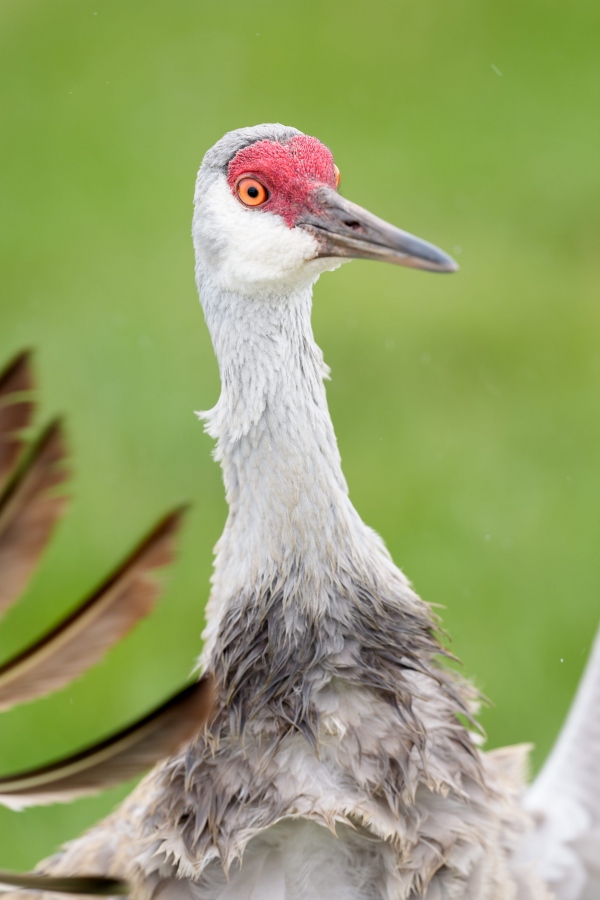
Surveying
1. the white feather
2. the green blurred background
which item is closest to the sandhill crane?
the white feather

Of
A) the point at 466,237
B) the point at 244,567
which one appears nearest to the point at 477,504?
the point at 466,237

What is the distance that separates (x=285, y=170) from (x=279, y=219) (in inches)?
2.4

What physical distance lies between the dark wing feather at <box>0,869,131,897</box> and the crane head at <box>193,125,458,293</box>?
80cm

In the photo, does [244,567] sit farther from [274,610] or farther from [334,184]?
[334,184]

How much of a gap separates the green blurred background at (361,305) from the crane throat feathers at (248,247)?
1.60 m

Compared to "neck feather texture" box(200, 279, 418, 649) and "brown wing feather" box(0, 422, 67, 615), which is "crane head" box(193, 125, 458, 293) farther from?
"brown wing feather" box(0, 422, 67, 615)

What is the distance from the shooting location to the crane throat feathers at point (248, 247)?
1661mm

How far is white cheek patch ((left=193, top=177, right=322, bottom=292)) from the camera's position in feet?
5.45

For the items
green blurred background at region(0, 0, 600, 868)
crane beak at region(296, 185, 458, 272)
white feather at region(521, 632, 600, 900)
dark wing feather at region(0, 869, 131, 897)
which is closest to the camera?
dark wing feather at region(0, 869, 131, 897)

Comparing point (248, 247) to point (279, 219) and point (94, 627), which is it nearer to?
point (279, 219)

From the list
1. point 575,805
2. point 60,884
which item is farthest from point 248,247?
point 575,805

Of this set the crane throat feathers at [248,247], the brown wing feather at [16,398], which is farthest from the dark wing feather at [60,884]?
the crane throat feathers at [248,247]

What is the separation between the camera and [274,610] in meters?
1.75

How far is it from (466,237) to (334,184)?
3417 millimetres
